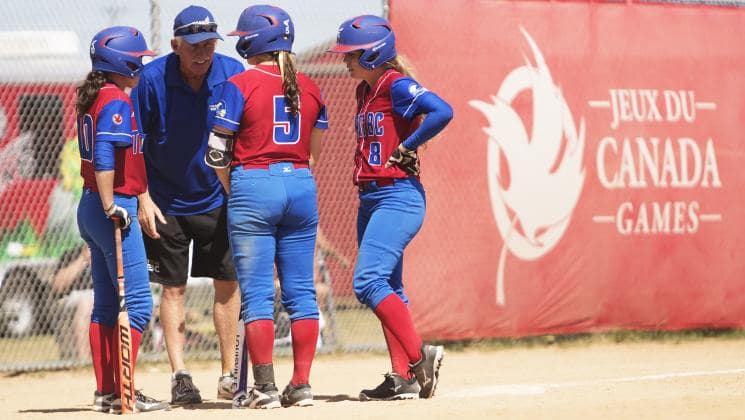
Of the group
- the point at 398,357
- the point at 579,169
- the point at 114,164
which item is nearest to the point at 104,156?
the point at 114,164

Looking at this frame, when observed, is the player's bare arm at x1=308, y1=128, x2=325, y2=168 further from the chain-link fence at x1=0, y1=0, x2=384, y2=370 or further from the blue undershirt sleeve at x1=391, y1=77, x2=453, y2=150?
the chain-link fence at x1=0, y1=0, x2=384, y2=370

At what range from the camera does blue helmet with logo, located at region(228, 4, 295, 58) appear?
6.72m

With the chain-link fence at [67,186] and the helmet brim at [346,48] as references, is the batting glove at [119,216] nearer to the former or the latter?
the helmet brim at [346,48]

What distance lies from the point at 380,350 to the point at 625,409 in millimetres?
4283

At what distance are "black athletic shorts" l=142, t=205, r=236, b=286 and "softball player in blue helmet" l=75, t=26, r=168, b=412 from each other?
2.07 feet

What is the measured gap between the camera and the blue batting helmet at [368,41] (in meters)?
7.02

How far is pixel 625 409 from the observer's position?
6383 millimetres

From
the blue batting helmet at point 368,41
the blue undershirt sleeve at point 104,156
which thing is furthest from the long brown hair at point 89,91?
the blue batting helmet at point 368,41

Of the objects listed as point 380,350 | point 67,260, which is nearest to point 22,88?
point 67,260

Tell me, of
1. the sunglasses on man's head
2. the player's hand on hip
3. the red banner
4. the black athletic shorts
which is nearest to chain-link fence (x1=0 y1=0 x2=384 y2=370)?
the red banner

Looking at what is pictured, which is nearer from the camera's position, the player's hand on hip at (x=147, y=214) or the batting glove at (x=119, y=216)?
the batting glove at (x=119, y=216)

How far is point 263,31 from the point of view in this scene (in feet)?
22.0

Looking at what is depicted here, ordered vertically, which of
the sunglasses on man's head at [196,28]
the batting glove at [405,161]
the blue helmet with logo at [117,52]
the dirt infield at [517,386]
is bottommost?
the dirt infield at [517,386]

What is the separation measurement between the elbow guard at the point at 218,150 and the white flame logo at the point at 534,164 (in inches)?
167
